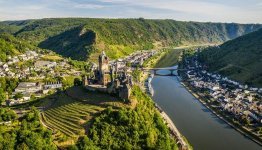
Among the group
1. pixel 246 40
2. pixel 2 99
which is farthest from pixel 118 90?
pixel 246 40

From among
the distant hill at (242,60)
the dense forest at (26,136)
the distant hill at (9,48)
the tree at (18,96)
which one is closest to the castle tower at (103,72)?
the dense forest at (26,136)

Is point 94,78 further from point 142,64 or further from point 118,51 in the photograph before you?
point 118,51

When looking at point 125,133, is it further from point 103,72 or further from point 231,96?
point 231,96

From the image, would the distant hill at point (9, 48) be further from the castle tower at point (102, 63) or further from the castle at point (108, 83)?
the castle at point (108, 83)

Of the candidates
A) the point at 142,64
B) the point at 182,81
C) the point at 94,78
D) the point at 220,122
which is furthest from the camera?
the point at 142,64

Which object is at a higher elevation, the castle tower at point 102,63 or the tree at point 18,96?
the castle tower at point 102,63

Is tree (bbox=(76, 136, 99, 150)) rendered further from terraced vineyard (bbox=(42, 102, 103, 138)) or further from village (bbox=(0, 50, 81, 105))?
village (bbox=(0, 50, 81, 105))
